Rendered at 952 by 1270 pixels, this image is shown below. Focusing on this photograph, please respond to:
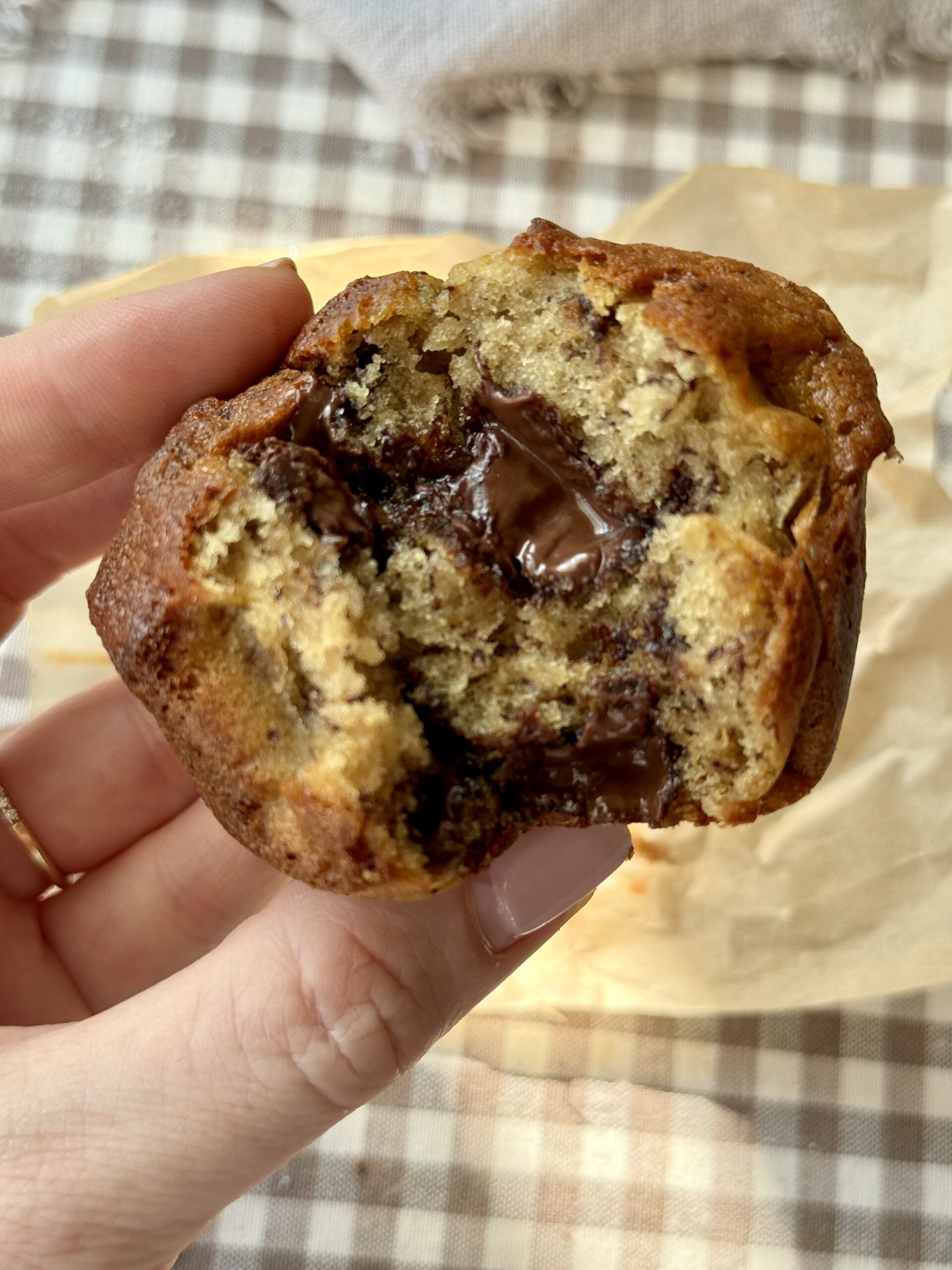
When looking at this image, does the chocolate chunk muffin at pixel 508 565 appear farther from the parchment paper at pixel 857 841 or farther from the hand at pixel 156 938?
the parchment paper at pixel 857 841

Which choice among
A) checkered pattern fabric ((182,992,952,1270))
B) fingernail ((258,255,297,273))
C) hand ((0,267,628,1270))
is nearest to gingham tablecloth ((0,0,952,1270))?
checkered pattern fabric ((182,992,952,1270))

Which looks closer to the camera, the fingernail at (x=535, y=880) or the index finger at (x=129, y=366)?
the fingernail at (x=535, y=880)

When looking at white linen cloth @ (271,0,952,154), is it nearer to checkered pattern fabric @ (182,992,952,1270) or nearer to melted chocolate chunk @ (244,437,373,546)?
melted chocolate chunk @ (244,437,373,546)

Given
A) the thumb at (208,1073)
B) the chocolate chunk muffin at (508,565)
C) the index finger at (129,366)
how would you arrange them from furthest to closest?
the index finger at (129,366), the thumb at (208,1073), the chocolate chunk muffin at (508,565)

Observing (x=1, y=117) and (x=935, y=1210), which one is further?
(x=1, y=117)

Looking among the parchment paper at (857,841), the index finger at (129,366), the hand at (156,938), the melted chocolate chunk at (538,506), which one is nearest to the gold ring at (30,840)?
the hand at (156,938)

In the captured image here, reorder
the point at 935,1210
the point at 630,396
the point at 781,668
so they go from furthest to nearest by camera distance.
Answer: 1. the point at 935,1210
2. the point at 630,396
3. the point at 781,668

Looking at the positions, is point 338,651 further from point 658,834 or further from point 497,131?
point 497,131

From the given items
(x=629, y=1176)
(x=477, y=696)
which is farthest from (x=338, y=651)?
(x=629, y=1176)

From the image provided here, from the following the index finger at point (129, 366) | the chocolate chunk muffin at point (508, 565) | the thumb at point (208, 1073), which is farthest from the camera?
the index finger at point (129, 366)
